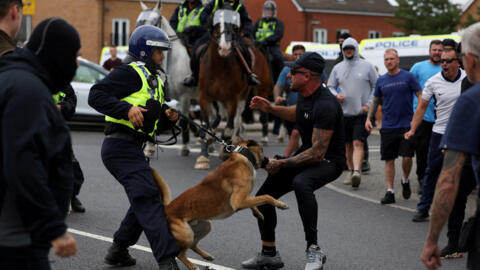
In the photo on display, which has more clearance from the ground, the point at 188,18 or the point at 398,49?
the point at 188,18

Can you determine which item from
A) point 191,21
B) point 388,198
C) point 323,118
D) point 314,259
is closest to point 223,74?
point 191,21

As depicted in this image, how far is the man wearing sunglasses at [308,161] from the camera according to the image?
19.7ft

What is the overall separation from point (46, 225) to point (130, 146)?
2.50m

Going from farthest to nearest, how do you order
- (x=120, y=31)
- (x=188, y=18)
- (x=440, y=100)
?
(x=120, y=31) → (x=188, y=18) → (x=440, y=100)

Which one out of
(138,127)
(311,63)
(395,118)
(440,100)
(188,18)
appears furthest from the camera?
(188,18)

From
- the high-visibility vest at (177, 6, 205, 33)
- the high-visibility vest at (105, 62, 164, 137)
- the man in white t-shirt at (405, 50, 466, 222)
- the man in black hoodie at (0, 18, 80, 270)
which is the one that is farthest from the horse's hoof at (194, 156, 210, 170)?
the man in black hoodie at (0, 18, 80, 270)

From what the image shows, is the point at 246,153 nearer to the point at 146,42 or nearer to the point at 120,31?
the point at 146,42

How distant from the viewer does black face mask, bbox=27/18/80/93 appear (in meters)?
3.16

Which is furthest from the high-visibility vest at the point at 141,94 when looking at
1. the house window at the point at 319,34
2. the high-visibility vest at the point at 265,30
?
the house window at the point at 319,34

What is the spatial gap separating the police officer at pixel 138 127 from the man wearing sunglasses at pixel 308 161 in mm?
1122

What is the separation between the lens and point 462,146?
3412 millimetres

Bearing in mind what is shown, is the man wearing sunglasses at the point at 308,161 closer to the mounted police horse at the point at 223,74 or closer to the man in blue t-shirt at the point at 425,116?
the man in blue t-shirt at the point at 425,116

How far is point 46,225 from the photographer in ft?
9.93

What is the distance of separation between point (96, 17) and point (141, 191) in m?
48.0
